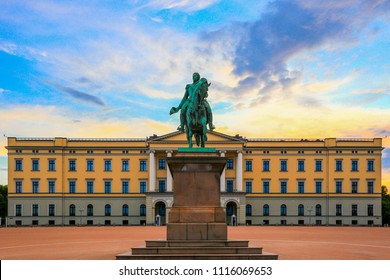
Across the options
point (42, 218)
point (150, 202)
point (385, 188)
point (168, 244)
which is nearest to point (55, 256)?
point (168, 244)

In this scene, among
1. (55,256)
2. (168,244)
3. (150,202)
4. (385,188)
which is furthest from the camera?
(385,188)

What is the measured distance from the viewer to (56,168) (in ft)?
298

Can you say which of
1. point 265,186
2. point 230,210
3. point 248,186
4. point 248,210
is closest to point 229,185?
point 248,186

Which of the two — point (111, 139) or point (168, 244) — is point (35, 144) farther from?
point (168, 244)

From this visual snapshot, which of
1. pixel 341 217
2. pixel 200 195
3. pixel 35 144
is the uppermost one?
pixel 35 144

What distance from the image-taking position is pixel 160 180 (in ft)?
295

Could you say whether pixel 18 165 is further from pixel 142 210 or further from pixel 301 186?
pixel 301 186

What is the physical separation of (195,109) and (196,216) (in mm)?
4244

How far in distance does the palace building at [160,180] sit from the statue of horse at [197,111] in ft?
224

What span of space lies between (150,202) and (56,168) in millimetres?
16648

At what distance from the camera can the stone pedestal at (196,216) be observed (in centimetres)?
1909

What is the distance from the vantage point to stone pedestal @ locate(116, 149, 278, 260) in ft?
62.6

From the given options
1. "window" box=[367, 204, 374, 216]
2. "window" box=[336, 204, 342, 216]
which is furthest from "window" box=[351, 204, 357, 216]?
"window" box=[367, 204, 374, 216]

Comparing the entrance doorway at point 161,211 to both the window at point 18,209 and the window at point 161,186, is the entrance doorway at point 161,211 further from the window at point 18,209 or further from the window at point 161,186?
the window at point 18,209
